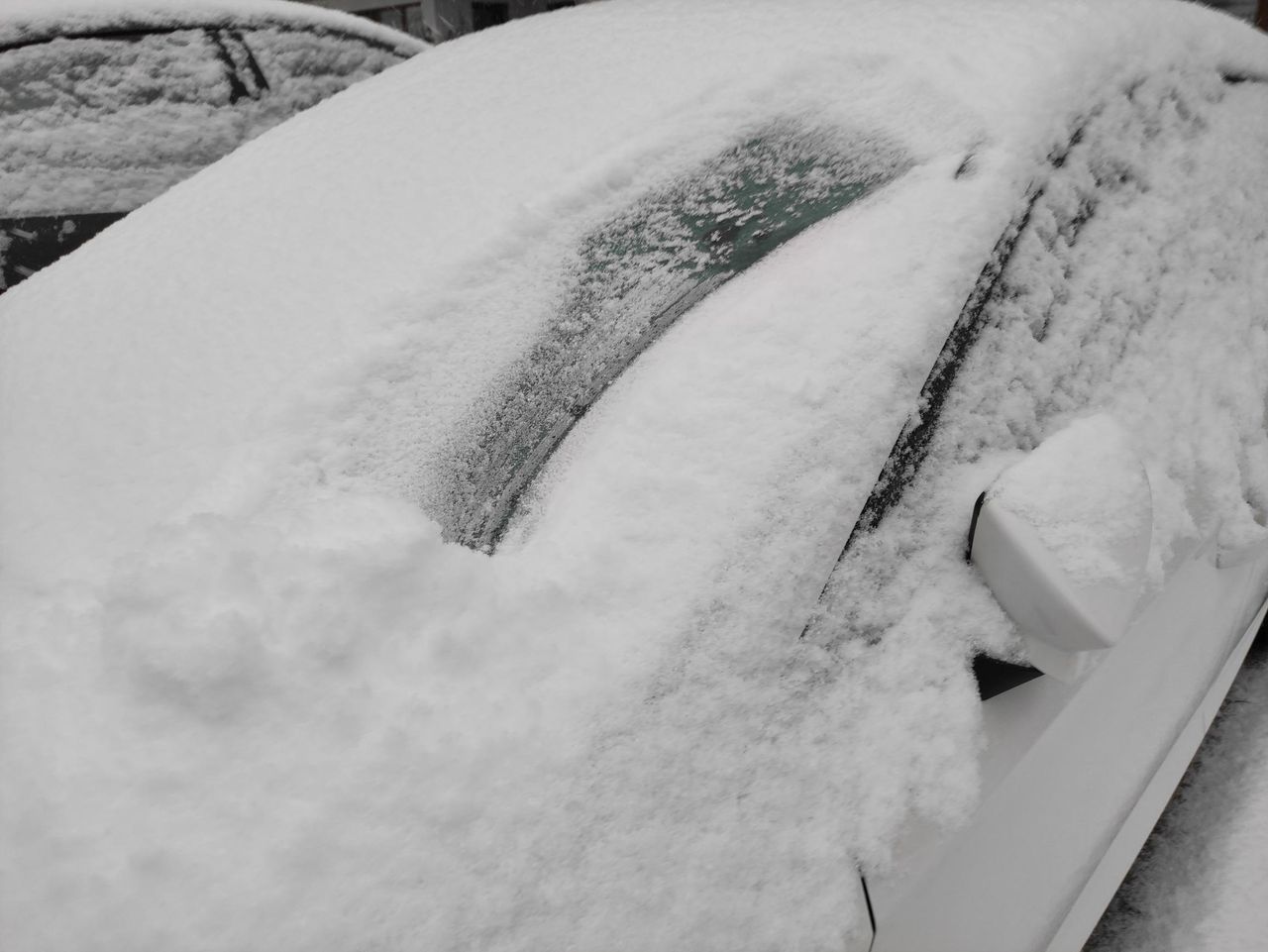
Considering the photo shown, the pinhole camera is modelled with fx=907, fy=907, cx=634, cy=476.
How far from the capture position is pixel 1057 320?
130 centimetres

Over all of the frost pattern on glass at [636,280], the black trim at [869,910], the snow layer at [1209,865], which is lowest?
the snow layer at [1209,865]

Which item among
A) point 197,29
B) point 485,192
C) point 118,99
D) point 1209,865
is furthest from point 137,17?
point 1209,865

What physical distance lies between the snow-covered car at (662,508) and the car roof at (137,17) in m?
1.54

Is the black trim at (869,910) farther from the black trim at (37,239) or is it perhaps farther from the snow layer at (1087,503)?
the black trim at (37,239)

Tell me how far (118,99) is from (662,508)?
261 centimetres

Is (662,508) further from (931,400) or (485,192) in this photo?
(485,192)

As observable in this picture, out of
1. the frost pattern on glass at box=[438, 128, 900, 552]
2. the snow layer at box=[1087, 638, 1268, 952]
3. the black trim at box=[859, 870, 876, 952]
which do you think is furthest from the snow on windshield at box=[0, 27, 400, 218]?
the snow layer at box=[1087, 638, 1268, 952]

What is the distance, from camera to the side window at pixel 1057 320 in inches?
42.8

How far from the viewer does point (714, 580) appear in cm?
98

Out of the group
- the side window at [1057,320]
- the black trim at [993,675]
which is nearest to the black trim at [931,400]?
the side window at [1057,320]

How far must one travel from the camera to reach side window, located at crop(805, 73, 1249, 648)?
42.8 inches

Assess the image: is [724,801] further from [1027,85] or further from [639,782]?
[1027,85]

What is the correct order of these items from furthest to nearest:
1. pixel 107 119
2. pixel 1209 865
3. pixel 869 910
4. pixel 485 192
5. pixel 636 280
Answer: pixel 107 119 → pixel 1209 865 → pixel 485 192 → pixel 636 280 → pixel 869 910

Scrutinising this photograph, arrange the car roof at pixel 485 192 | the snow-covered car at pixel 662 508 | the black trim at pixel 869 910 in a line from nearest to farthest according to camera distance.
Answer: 1. the snow-covered car at pixel 662 508
2. the black trim at pixel 869 910
3. the car roof at pixel 485 192
